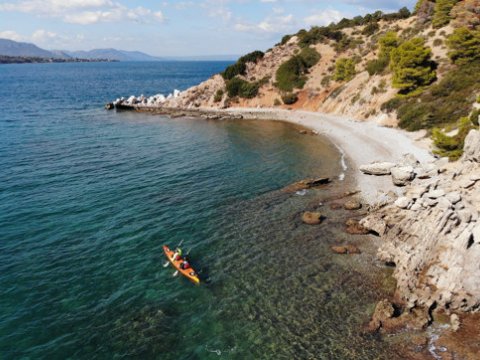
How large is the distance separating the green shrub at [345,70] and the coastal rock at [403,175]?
1917 inches

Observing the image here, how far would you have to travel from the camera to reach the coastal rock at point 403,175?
36.8 metres

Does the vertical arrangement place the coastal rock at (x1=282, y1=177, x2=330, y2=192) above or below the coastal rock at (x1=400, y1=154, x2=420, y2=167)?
below

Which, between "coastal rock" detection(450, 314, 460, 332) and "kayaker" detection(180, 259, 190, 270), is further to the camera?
"kayaker" detection(180, 259, 190, 270)

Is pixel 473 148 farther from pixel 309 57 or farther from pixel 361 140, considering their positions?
pixel 309 57

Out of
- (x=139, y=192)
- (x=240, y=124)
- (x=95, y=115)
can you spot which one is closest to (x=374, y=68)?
(x=240, y=124)

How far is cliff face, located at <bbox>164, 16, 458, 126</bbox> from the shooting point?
6450 cm

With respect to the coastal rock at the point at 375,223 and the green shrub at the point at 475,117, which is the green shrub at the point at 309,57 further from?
the coastal rock at the point at 375,223

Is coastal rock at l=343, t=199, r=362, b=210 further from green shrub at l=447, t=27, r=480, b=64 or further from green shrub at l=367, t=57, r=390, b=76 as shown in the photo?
green shrub at l=367, t=57, r=390, b=76

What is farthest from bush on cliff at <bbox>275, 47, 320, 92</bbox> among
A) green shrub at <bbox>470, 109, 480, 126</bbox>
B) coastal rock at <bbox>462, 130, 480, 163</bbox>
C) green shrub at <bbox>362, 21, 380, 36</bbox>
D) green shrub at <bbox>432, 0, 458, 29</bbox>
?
coastal rock at <bbox>462, 130, 480, 163</bbox>

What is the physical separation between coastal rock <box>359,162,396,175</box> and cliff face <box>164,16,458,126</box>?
20.0 m

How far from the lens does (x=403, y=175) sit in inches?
1455

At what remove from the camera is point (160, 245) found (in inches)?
1144

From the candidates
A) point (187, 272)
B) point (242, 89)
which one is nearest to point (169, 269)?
point (187, 272)

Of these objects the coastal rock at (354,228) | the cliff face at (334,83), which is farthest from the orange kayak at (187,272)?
the cliff face at (334,83)
